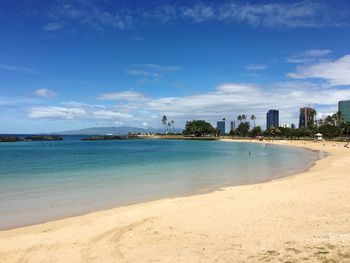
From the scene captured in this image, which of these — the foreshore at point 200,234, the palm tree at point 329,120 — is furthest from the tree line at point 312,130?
the foreshore at point 200,234

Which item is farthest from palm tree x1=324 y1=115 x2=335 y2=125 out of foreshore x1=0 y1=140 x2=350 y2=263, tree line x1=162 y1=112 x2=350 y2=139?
foreshore x1=0 y1=140 x2=350 y2=263

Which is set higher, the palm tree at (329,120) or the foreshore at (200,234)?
the palm tree at (329,120)

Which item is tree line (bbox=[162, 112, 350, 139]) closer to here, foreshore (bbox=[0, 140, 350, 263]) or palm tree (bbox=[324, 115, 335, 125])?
palm tree (bbox=[324, 115, 335, 125])

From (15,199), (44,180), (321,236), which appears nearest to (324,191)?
(321,236)

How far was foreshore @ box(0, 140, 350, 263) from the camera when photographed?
8.52 meters

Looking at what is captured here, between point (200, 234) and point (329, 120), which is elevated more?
point (329, 120)

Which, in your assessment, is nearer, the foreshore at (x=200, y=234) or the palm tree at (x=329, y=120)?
the foreshore at (x=200, y=234)

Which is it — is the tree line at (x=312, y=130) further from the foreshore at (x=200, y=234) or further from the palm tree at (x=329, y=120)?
the foreshore at (x=200, y=234)

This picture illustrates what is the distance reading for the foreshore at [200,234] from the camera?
8516 mm

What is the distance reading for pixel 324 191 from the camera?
17578mm

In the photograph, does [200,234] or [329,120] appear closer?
[200,234]

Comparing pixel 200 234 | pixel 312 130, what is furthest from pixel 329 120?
pixel 200 234

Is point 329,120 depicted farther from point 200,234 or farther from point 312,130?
point 200,234

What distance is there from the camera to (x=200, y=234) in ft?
34.7
